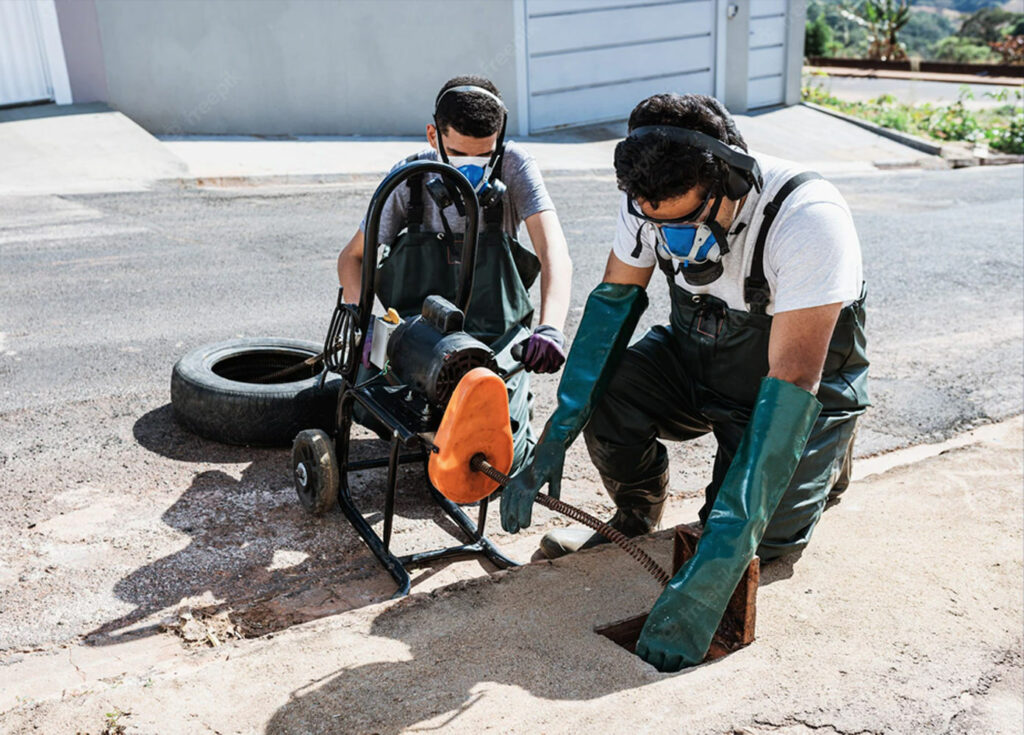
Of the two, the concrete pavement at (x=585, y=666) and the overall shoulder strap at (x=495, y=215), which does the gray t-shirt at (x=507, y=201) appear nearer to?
the overall shoulder strap at (x=495, y=215)

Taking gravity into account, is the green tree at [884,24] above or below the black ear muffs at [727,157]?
below

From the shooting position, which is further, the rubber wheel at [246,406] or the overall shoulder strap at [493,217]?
the rubber wheel at [246,406]

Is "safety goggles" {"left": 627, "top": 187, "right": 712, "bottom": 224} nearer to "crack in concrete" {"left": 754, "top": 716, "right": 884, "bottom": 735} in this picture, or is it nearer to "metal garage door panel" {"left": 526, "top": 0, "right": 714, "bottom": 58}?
"crack in concrete" {"left": 754, "top": 716, "right": 884, "bottom": 735}

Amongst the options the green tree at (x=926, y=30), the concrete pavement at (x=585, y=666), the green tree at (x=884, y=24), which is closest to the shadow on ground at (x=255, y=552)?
the concrete pavement at (x=585, y=666)

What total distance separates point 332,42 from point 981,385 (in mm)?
8560

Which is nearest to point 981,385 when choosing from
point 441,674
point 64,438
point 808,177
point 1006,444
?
point 1006,444

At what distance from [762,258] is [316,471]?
5.44 feet

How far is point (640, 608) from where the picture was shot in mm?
2967

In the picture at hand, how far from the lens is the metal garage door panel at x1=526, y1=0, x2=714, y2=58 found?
43.3 ft

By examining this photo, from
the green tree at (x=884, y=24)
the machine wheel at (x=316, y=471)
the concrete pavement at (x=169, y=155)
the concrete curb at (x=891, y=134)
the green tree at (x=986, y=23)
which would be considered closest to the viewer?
the machine wheel at (x=316, y=471)

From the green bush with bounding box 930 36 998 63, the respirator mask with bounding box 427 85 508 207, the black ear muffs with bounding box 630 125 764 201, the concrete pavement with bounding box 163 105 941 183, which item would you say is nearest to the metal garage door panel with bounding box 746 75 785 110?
the concrete pavement with bounding box 163 105 941 183

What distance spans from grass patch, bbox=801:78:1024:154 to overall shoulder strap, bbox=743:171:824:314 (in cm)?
1385

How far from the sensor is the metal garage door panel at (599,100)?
531 inches

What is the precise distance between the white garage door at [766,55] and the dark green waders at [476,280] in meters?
12.6
